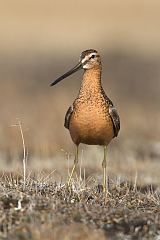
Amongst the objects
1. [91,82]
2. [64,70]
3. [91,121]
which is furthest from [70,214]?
[64,70]

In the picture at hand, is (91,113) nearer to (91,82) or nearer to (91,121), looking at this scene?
(91,121)

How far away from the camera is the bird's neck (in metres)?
9.16

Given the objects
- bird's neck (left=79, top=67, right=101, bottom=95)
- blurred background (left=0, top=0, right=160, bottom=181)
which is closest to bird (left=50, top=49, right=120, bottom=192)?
bird's neck (left=79, top=67, right=101, bottom=95)

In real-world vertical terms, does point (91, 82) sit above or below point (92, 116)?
A: above

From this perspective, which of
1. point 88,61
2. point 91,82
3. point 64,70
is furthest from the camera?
point 64,70

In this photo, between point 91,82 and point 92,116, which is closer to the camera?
point 92,116

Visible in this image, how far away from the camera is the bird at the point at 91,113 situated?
8922mm

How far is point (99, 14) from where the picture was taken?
41312 mm

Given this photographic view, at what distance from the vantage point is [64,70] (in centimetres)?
2358

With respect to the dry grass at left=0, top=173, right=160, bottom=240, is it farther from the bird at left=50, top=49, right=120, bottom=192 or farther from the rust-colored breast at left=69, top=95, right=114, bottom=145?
the rust-colored breast at left=69, top=95, right=114, bottom=145

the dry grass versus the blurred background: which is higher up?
the blurred background

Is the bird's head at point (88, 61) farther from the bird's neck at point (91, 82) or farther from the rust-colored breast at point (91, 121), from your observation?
the rust-colored breast at point (91, 121)

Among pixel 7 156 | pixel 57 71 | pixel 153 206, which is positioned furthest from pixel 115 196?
pixel 57 71

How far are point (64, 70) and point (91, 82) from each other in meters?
14.4
